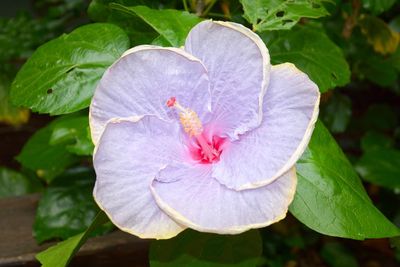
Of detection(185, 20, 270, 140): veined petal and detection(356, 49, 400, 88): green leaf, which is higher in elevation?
detection(185, 20, 270, 140): veined petal

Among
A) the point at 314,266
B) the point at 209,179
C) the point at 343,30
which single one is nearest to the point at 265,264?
the point at 314,266

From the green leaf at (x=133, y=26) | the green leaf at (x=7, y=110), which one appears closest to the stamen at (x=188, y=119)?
the green leaf at (x=133, y=26)

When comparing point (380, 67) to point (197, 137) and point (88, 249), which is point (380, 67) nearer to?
point (88, 249)

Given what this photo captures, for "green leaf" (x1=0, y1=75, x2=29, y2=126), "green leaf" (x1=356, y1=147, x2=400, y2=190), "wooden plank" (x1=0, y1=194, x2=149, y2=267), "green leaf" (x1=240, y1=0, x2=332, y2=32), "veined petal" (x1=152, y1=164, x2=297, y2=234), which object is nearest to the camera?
"veined petal" (x1=152, y1=164, x2=297, y2=234)

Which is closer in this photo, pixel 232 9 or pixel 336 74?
pixel 336 74

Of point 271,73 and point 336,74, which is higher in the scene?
point 271,73

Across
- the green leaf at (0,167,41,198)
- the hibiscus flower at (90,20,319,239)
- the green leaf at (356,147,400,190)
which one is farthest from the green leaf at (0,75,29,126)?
the hibiscus flower at (90,20,319,239)

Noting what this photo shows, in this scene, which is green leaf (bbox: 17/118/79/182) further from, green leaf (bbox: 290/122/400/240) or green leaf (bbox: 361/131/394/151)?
green leaf (bbox: 361/131/394/151)

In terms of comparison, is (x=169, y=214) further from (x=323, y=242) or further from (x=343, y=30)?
(x=323, y=242)

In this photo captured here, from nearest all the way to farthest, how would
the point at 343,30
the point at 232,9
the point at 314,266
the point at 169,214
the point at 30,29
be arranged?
1. the point at 169,214
2. the point at 232,9
3. the point at 343,30
4. the point at 30,29
5. the point at 314,266
